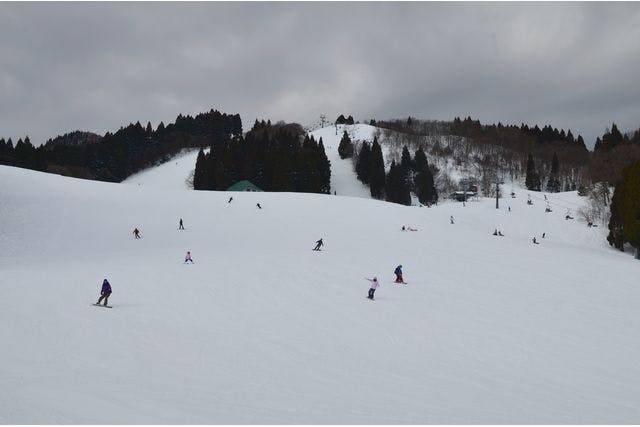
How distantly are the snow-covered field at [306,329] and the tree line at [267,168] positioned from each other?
35.1m

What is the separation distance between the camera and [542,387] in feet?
33.6

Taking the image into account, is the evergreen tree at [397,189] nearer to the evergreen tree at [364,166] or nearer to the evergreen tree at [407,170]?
the evergreen tree at [407,170]

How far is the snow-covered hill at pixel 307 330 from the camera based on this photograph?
852cm

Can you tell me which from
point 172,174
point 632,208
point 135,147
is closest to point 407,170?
point 632,208

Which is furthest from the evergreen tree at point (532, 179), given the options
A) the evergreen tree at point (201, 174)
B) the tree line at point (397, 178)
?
the evergreen tree at point (201, 174)

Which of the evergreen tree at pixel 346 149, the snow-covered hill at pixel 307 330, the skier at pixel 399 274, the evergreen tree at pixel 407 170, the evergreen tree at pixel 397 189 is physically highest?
the evergreen tree at pixel 346 149

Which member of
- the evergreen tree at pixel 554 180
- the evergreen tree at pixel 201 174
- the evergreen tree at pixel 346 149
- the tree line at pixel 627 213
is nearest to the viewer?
the tree line at pixel 627 213

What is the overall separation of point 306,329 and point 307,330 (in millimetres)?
115

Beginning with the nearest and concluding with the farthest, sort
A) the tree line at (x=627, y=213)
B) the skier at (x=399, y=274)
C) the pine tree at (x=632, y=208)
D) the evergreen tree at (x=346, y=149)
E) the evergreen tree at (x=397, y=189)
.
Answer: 1. the skier at (x=399, y=274)
2. the pine tree at (x=632, y=208)
3. the tree line at (x=627, y=213)
4. the evergreen tree at (x=397, y=189)
5. the evergreen tree at (x=346, y=149)

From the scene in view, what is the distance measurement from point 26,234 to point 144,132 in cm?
9281

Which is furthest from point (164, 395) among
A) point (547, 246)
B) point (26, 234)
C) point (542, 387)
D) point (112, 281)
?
point (547, 246)

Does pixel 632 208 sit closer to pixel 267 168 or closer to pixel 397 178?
pixel 397 178

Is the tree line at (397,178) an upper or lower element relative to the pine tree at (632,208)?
upper

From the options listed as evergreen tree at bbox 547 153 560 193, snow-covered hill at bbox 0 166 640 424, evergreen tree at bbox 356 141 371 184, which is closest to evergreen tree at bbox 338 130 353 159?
evergreen tree at bbox 356 141 371 184
